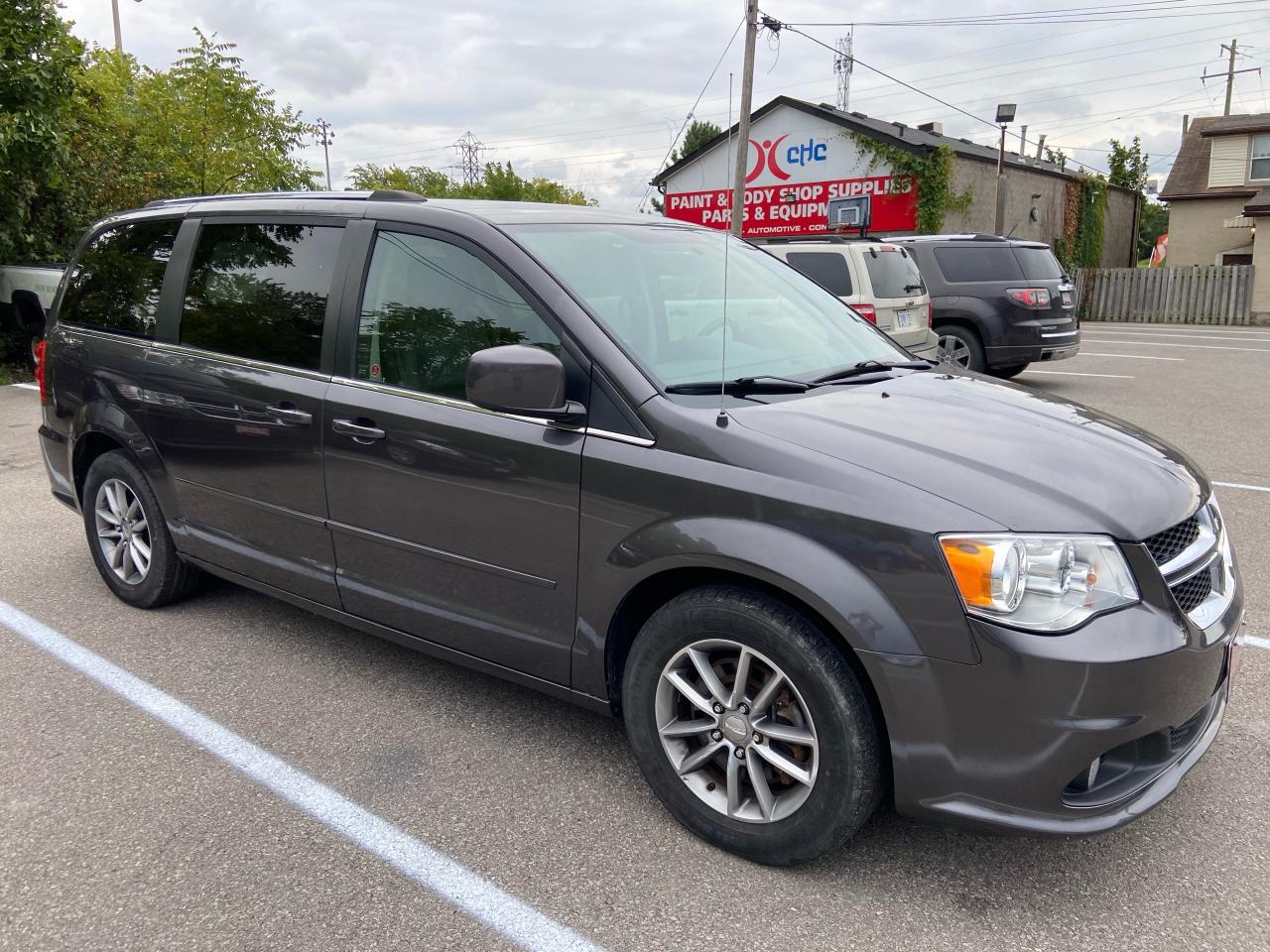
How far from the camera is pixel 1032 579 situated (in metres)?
2.19

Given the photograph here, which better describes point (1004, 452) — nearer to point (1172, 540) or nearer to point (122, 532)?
point (1172, 540)

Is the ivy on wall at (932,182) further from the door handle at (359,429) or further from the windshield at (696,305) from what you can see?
the door handle at (359,429)

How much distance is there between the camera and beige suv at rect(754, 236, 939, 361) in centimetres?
984

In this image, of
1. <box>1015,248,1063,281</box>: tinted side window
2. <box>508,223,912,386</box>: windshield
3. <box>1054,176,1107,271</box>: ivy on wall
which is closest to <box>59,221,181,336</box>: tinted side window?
<box>508,223,912,386</box>: windshield

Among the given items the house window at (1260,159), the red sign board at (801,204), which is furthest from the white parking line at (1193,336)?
the house window at (1260,159)

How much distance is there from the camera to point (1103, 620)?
220cm

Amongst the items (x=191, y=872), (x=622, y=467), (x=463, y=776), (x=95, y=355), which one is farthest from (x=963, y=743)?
(x=95, y=355)

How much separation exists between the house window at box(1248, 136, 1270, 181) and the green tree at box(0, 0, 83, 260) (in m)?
31.9

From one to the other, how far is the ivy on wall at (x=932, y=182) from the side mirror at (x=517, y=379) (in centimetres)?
2574

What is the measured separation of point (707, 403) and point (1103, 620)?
3.80 ft

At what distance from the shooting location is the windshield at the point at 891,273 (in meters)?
9.95

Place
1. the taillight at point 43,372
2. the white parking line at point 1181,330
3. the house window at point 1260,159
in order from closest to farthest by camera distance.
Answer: the taillight at point 43,372, the white parking line at point 1181,330, the house window at point 1260,159

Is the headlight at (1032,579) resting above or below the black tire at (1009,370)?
above

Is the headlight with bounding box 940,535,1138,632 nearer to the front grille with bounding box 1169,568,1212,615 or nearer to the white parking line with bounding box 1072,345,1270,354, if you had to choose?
the front grille with bounding box 1169,568,1212,615
